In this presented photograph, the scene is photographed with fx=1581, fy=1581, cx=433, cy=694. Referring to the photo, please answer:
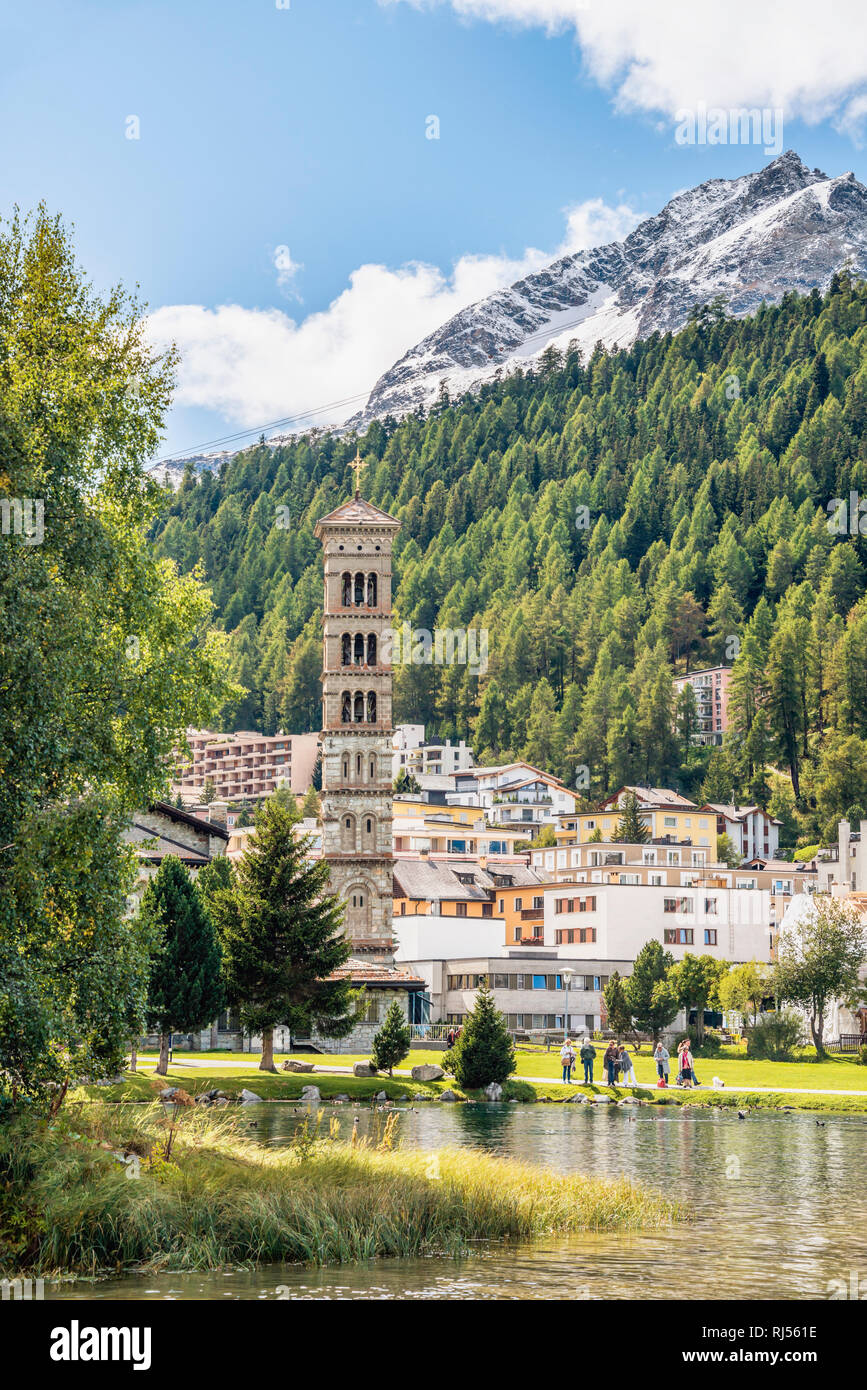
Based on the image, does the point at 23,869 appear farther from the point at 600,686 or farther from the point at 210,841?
the point at 600,686

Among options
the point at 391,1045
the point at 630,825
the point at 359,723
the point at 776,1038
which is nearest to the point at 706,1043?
the point at 776,1038

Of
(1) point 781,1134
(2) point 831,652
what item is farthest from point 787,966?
(2) point 831,652

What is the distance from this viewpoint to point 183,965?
57.9 metres

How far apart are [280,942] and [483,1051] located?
931 centimetres

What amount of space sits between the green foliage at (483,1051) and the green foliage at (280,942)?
5756mm

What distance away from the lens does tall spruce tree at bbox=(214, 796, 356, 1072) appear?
62.3 m

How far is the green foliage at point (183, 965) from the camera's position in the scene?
188ft

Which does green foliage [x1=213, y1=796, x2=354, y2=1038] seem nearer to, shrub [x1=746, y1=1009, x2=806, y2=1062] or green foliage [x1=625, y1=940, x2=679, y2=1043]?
green foliage [x1=625, y1=940, x2=679, y2=1043]

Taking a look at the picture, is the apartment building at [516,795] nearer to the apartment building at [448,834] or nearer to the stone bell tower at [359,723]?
the apartment building at [448,834]

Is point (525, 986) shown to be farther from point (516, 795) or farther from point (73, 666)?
point (516, 795)

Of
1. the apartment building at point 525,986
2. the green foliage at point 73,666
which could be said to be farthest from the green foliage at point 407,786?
the green foliage at point 73,666

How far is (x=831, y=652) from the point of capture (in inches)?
7067
